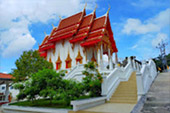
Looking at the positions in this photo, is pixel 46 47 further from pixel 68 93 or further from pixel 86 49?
pixel 68 93

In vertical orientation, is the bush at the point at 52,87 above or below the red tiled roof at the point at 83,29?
below

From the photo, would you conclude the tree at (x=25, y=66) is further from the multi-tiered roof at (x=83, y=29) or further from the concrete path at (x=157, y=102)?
the concrete path at (x=157, y=102)

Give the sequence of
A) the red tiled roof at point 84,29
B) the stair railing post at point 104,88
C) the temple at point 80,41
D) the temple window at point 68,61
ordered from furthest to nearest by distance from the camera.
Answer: the temple window at point 68,61, the red tiled roof at point 84,29, the temple at point 80,41, the stair railing post at point 104,88

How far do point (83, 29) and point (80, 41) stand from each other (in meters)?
1.53

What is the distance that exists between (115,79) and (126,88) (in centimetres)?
102

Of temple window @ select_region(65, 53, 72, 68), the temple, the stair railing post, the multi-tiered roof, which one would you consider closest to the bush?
the stair railing post

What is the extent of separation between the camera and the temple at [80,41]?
15591 millimetres

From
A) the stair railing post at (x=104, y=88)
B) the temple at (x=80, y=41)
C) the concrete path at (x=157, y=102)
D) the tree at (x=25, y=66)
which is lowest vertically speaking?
the concrete path at (x=157, y=102)

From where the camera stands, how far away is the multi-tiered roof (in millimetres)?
15489

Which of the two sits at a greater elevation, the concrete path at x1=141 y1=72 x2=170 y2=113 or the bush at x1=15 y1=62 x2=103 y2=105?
the bush at x1=15 y1=62 x2=103 y2=105

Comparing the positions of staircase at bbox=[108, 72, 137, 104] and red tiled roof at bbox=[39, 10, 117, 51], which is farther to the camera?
red tiled roof at bbox=[39, 10, 117, 51]

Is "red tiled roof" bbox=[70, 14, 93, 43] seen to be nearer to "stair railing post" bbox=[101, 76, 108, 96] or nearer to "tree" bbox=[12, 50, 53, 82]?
"tree" bbox=[12, 50, 53, 82]

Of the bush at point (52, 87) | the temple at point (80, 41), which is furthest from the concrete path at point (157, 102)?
the temple at point (80, 41)

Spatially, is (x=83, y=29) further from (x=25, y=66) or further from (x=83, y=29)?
(x=25, y=66)
